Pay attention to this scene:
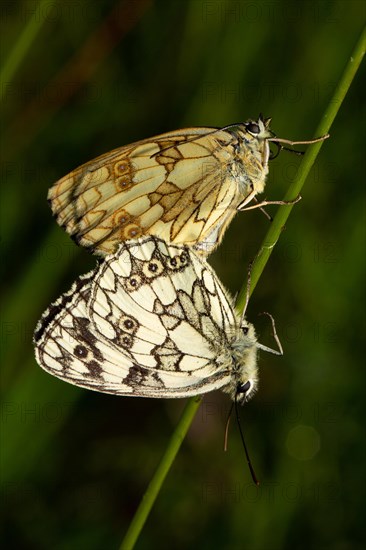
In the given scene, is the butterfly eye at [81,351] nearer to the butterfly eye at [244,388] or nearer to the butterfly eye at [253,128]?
the butterfly eye at [244,388]

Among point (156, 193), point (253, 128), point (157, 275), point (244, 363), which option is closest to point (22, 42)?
point (156, 193)

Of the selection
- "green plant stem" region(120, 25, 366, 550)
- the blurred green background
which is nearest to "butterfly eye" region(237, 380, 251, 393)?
"green plant stem" region(120, 25, 366, 550)

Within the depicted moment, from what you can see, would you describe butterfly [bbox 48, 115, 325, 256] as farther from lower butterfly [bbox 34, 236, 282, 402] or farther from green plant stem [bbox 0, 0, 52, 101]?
green plant stem [bbox 0, 0, 52, 101]

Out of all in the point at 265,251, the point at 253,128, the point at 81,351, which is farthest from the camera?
the point at 253,128

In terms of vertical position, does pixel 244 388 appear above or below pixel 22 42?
below

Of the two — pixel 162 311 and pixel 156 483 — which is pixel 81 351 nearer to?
pixel 162 311

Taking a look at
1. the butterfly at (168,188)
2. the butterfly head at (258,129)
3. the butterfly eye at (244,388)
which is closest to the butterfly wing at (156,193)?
the butterfly at (168,188)

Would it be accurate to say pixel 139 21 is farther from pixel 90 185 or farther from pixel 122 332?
pixel 122 332
